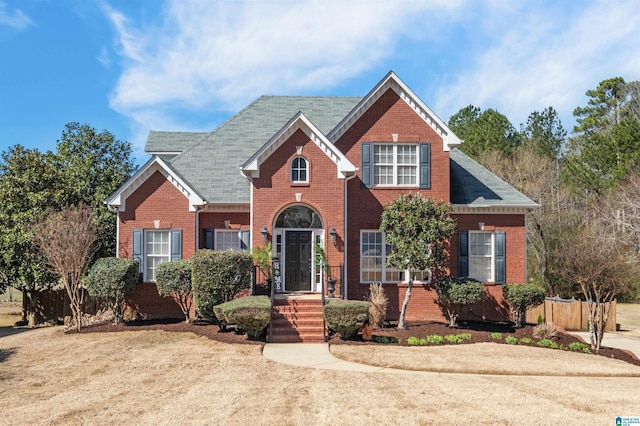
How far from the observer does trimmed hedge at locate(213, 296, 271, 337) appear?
50.0 feet

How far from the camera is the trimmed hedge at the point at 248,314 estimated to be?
1525cm

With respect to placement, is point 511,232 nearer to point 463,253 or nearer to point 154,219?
point 463,253

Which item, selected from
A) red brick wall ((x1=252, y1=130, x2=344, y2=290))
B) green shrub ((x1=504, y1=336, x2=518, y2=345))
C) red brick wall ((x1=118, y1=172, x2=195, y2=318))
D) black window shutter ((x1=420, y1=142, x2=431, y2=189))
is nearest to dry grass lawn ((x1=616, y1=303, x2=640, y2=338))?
green shrub ((x1=504, y1=336, x2=518, y2=345))

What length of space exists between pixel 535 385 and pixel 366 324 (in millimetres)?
5704

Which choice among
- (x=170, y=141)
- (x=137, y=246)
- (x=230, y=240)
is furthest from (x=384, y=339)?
(x=170, y=141)

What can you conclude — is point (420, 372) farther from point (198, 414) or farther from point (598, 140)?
point (598, 140)

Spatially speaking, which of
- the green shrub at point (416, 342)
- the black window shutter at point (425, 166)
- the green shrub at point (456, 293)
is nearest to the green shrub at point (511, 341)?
the green shrub at point (456, 293)

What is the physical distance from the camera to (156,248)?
2008cm

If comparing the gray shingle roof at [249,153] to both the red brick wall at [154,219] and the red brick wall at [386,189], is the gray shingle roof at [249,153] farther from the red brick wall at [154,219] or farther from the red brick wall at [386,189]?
the red brick wall at [386,189]

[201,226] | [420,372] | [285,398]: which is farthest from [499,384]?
[201,226]

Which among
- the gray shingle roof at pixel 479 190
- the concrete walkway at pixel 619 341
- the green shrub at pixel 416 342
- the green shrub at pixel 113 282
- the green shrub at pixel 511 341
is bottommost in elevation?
the concrete walkway at pixel 619 341

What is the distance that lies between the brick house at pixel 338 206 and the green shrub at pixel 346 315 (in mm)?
2655

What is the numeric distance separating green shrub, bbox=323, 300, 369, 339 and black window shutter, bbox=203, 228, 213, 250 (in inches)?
260

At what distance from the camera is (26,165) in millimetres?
22047
